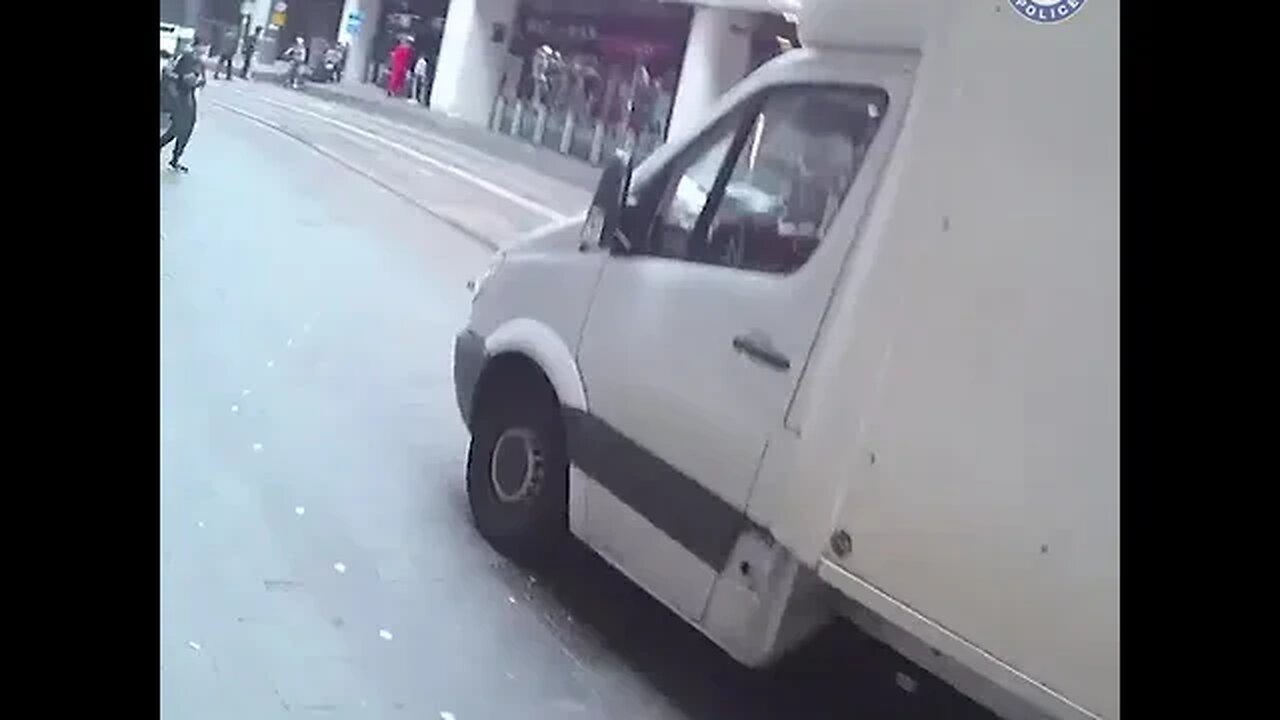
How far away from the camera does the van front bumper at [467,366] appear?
4.50m

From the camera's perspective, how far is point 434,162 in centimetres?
1412

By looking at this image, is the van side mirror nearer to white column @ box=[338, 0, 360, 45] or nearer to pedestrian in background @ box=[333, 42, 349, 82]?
white column @ box=[338, 0, 360, 45]

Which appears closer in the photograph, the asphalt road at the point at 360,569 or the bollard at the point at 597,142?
the asphalt road at the point at 360,569

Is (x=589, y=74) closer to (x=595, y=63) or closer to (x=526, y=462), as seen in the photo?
(x=595, y=63)

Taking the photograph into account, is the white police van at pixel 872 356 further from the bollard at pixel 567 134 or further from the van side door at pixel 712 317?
the bollard at pixel 567 134

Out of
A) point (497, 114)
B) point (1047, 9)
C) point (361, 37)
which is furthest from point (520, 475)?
point (361, 37)

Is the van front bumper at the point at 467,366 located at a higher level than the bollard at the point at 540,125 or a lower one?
lower

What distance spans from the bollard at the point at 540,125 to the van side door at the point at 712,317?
22.1 ft

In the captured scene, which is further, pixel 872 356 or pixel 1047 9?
pixel 872 356

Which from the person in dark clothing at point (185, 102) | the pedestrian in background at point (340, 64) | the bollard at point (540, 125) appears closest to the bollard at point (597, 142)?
the bollard at point (540, 125)

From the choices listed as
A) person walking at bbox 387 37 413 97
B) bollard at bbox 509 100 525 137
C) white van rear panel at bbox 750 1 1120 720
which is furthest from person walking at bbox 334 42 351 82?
white van rear panel at bbox 750 1 1120 720

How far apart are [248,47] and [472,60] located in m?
4.73

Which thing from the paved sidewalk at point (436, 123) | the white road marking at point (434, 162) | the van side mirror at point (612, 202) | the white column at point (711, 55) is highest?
Answer: the white column at point (711, 55)
